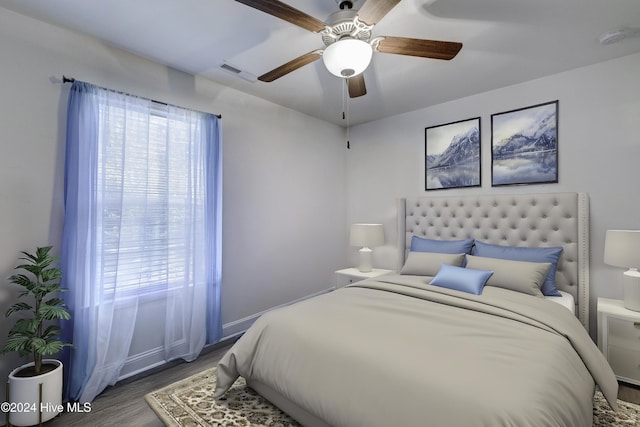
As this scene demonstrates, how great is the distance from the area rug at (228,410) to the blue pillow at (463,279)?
976 millimetres

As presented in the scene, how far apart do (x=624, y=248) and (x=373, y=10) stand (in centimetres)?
248

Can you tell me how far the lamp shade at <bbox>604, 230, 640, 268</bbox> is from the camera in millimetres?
2148

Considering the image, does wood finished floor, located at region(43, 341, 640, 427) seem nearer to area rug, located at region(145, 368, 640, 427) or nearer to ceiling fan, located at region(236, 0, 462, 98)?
area rug, located at region(145, 368, 640, 427)

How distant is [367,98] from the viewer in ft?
11.0

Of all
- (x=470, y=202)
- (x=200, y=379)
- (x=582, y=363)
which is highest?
(x=470, y=202)

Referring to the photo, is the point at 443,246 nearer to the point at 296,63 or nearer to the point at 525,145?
the point at 525,145

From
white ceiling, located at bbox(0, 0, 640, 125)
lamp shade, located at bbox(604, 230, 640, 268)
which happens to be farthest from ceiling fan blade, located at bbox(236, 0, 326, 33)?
lamp shade, located at bbox(604, 230, 640, 268)

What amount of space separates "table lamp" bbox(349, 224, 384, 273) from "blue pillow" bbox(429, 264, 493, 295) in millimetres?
1185

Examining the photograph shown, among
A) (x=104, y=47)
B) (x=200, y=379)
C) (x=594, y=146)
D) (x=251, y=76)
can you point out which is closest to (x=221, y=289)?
(x=200, y=379)

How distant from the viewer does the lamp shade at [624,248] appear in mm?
2148

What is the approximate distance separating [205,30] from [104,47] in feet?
2.85

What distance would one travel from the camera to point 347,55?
5.22ft

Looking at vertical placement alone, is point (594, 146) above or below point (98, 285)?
above

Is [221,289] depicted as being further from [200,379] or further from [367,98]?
[367,98]
